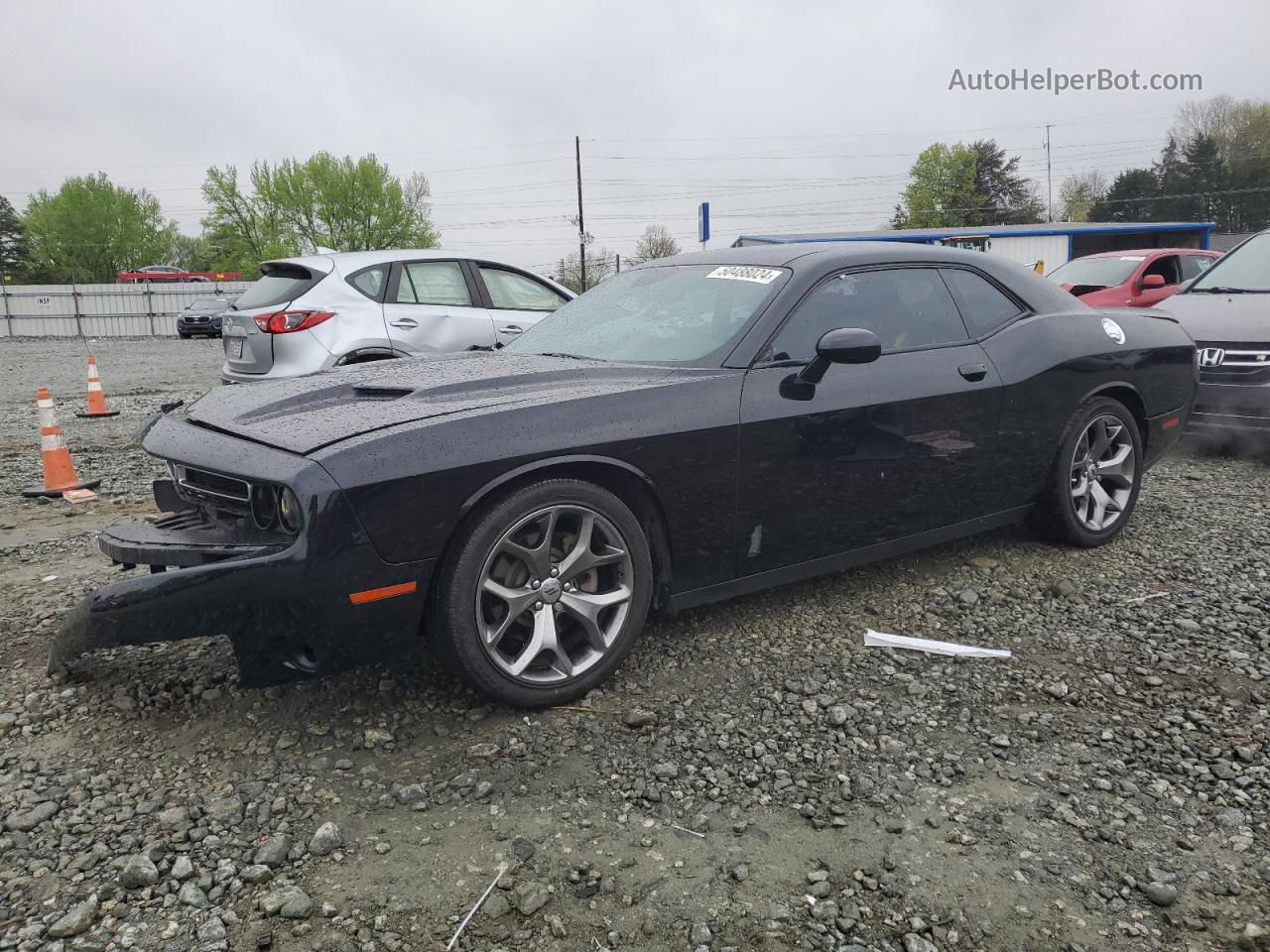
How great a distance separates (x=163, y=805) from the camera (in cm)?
252

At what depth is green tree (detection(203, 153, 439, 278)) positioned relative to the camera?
66.6 m

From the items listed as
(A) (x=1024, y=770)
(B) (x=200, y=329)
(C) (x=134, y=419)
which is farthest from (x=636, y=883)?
(B) (x=200, y=329)

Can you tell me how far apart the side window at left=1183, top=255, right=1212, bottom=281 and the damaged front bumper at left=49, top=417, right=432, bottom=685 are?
14.0 meters

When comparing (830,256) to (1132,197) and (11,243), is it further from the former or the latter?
(11,243)

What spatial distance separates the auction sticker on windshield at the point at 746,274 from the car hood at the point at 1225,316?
15.1 feet

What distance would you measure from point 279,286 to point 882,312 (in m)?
5.08

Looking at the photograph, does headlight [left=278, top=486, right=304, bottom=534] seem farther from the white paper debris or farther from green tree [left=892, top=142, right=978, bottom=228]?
green tree [left=892, top=142, right=978, bottom=228]

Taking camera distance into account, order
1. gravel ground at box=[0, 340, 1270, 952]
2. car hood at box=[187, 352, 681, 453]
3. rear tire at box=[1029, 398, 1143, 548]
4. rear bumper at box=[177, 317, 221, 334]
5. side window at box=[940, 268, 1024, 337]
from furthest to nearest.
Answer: rear bumper at box=[177, 317, 221, 334], rear tire at box=[1029, 398, 1143, 548], side window at box=[940, 268, 1024, 337], car hood at box=[187, 352, 681, 453], gravel ground at box=[0, 340, 1270, 952]

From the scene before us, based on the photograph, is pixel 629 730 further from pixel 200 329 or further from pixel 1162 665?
pixel 200 329

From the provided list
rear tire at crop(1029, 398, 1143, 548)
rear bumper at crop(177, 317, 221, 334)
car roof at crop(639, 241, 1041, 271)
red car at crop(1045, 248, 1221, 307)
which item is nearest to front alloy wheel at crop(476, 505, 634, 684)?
car roof at crop(639, 241, 1041, 271)

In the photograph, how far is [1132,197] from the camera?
68.2m

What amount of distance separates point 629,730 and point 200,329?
3118 cm

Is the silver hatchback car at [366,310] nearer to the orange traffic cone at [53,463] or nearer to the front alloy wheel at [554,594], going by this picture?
the orange traffic cone at [53,463]

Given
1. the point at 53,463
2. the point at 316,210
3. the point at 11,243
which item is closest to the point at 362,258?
the point at 53,463
